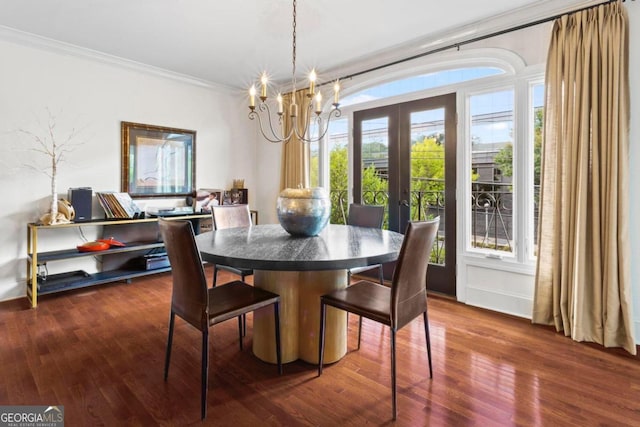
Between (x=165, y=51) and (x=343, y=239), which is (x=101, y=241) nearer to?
(x=165, y=51)

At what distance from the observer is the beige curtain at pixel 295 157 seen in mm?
4344

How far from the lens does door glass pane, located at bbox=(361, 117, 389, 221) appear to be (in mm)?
3766

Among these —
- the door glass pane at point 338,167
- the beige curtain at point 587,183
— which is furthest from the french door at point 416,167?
the beige curtain at point 587,183

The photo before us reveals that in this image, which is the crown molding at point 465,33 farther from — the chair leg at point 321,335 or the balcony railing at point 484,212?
the chair leg at point 321,335

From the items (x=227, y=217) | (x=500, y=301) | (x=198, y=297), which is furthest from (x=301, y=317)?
(x=500, y=301)

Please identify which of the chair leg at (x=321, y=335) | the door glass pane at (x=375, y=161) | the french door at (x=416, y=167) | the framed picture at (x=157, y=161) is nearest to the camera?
the chair leg at (x=321, y=335)

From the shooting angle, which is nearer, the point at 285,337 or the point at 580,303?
the point at 285,337

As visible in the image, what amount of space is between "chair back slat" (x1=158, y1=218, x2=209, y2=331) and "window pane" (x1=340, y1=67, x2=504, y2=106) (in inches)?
111

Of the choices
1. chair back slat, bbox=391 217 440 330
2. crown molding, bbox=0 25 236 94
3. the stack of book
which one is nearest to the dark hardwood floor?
chair back slat, bbox=391 217 440 330

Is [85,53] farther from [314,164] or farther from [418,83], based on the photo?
[418,83]

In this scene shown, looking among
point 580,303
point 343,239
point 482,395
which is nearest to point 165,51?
point 343,239

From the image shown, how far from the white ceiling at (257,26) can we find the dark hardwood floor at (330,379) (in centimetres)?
249

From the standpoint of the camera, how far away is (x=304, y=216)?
214 cm

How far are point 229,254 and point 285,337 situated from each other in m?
0.74
